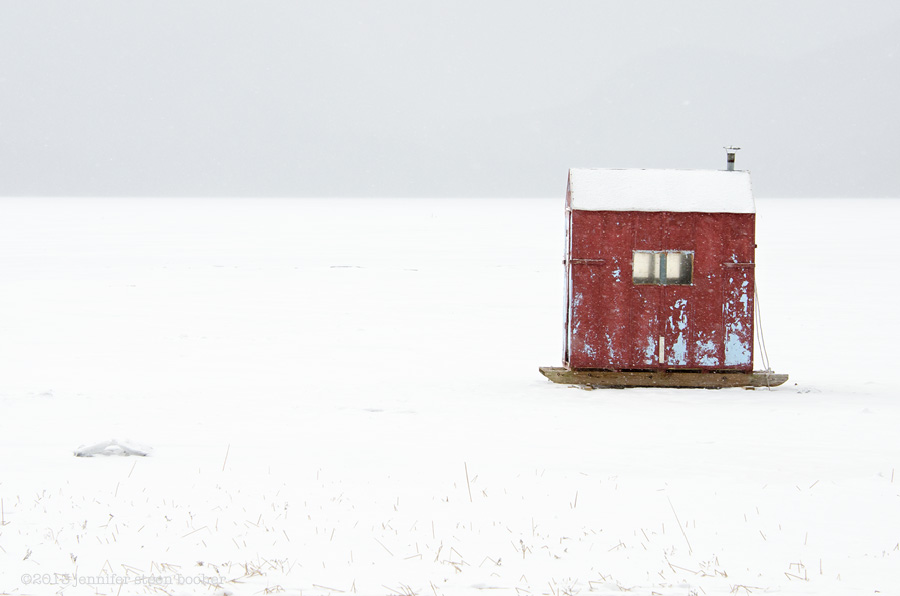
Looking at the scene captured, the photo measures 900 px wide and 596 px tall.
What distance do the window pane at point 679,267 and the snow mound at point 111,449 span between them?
583 cm

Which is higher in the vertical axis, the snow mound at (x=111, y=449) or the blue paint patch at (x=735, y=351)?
the blue paint patch at (x=735, y=351)

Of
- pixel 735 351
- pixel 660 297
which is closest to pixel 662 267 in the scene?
pixel 660 297

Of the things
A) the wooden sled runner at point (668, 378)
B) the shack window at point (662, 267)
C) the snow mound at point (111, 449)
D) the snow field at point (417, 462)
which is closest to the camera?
the snow field at point (417, 462)

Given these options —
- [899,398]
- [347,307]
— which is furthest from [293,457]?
[347,307]

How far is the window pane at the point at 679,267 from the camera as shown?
34.6 feet

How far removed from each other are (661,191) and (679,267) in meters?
0.84

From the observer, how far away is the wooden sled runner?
1031cm

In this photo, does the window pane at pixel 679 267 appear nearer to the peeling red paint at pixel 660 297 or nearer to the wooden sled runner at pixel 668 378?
the peeling red paint at pixel 660 297

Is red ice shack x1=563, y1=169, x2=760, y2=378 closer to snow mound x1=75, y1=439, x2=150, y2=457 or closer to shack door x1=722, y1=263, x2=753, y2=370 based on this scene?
shack door x1=722, y1=263, x2=753, y2=370

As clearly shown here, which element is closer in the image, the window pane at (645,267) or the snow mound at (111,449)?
the snow mound at (111,449)

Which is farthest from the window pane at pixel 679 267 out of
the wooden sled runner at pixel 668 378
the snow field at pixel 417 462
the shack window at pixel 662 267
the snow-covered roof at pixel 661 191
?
the snow field at pixel 417 462

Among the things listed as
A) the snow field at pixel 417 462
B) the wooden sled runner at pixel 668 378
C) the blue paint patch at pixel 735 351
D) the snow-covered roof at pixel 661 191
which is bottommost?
the snow field at pixel 417 462

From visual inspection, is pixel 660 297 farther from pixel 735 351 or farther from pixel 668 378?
pixel 735 351

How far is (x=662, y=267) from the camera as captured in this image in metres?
10.5
